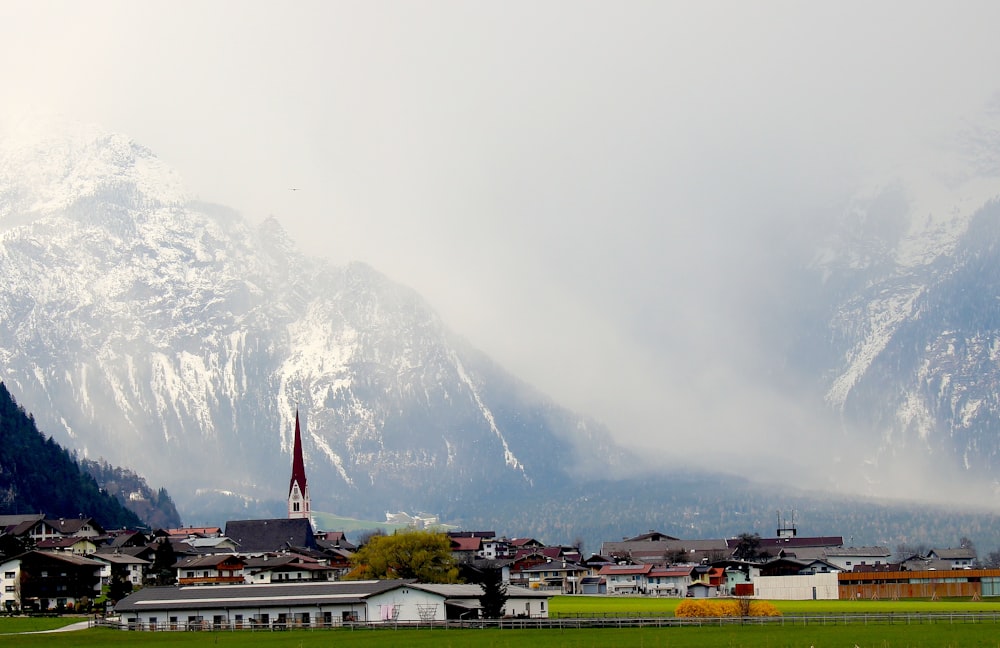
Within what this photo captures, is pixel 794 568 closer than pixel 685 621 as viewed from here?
No

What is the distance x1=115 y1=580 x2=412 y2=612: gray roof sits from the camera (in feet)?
364

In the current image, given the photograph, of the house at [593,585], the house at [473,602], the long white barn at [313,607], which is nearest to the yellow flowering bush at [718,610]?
the house at [473,602]

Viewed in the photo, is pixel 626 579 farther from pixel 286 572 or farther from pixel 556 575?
pixel 286 572

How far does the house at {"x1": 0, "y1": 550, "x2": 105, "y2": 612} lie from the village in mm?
130

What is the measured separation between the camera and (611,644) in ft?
263

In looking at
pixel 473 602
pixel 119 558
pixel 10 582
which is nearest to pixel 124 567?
pixel 119 558

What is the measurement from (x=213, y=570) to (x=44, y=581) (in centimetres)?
1952

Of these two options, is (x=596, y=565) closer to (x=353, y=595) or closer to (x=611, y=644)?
(x=353, y=595)

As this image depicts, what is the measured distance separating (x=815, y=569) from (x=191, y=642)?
332ft

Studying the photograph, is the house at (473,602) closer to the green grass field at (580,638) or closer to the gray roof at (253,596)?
the gray roof at (253,596)

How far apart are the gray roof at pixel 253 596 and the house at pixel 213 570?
112ft

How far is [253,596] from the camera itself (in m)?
117

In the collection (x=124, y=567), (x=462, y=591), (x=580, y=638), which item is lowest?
(x=580, y=638)

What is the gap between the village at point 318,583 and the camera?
365ft
